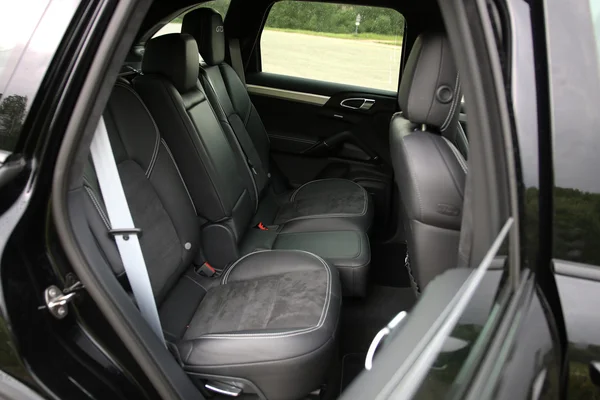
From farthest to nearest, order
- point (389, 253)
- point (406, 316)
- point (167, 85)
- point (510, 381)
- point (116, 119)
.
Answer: point (389, 253)
point (167, 85)
point (116, 119)
point (406, 316)
point (510, 381)

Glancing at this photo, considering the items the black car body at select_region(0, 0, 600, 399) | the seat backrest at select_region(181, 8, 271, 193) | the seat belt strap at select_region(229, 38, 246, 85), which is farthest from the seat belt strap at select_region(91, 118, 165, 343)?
the seat belt strap at select_region(229, 38, 246, 85)

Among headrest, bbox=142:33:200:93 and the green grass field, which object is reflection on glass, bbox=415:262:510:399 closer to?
headrest, bbox=142:33:200:93

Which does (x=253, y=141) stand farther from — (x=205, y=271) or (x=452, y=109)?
(x=452, y=109)

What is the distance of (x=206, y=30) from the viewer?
259 cm

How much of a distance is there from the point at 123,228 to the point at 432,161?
86 centimetres

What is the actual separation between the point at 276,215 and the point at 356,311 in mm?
764

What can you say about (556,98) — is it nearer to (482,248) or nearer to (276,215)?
(482,248)

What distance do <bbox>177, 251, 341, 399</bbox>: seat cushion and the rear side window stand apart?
1.46 metres

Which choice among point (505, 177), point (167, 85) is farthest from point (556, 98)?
point (167, 85)

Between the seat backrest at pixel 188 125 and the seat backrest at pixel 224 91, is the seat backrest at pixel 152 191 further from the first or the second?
the seat backrest at pixel 224 91

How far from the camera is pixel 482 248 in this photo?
39.2 inches

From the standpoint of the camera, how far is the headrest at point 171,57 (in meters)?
2.00

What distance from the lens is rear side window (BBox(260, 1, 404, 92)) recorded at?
2.75 meters

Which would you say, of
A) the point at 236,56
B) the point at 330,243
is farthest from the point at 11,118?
the point at 236,56
